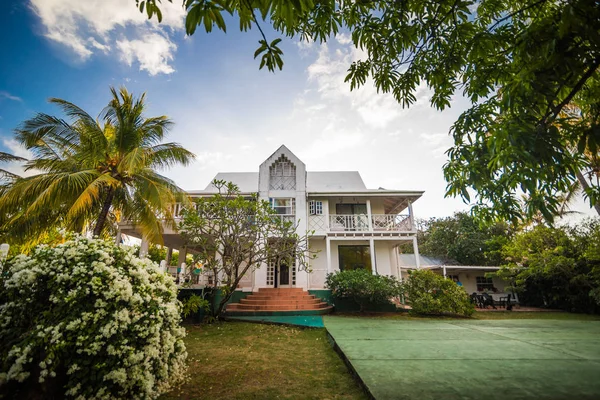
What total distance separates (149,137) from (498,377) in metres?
12.2

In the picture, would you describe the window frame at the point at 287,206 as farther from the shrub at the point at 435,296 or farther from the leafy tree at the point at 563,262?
the leafy tree at the point at 563,262

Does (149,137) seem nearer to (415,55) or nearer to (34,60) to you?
(34,60)

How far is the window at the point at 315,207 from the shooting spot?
47.8 ft

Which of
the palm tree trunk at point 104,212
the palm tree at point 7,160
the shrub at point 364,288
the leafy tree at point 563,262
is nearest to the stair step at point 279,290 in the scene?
the shrub at point 364,288

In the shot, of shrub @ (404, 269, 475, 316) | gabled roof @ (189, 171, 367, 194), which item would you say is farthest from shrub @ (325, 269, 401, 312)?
gabled roof @ (189, 171, 367, 194)

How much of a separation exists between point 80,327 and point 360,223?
13052mm

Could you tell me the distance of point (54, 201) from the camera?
7754 millimetres

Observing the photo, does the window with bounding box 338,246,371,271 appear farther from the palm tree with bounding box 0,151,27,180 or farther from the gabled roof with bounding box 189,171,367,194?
the palm tree with bounding box 0,151,27,180

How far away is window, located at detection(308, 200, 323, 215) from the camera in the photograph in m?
14.6

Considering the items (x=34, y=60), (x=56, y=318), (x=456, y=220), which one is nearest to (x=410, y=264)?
(x=456, y=220)

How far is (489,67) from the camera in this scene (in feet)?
9.53

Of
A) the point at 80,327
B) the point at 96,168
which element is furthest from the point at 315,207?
the point at 80,327

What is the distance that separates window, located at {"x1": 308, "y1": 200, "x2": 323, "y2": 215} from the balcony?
1.33ft

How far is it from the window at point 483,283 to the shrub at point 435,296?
455 inches
